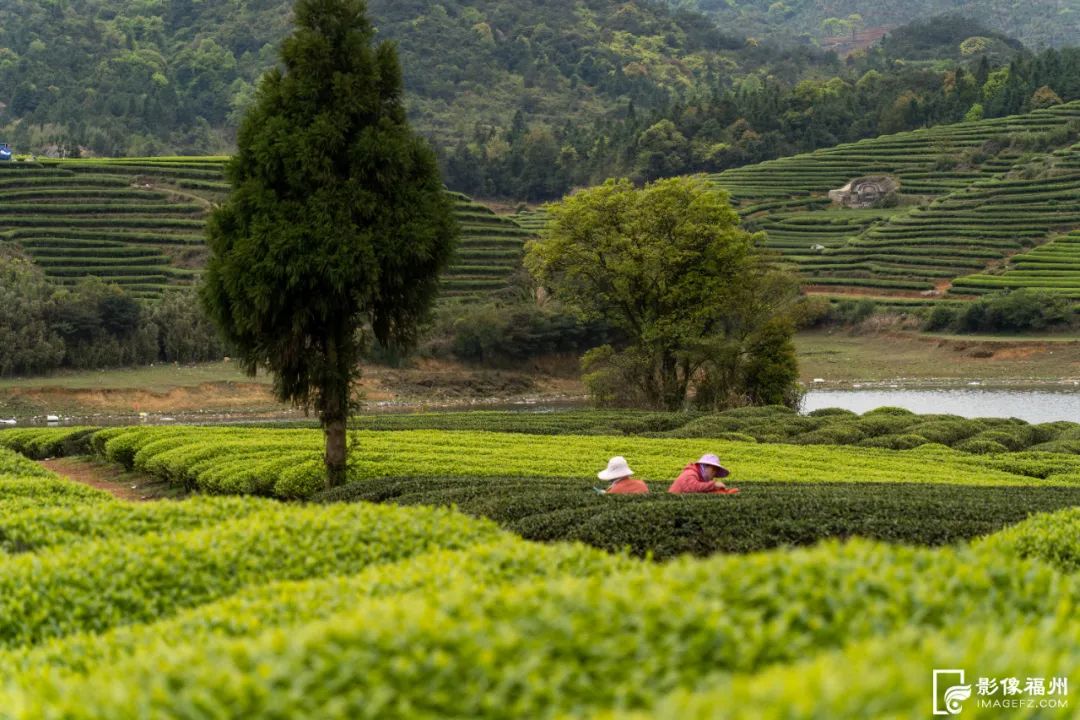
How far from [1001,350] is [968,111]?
68.4 metres

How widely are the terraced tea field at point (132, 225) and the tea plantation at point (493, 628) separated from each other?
6571cm

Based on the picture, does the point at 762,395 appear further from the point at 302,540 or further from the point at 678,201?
the point at 302,540

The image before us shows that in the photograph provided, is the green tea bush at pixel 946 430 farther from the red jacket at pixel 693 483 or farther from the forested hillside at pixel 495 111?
the forested hillside at pixel 495 111

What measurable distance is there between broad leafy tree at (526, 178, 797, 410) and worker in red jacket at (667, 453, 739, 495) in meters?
27.6

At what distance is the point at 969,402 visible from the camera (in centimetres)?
5538

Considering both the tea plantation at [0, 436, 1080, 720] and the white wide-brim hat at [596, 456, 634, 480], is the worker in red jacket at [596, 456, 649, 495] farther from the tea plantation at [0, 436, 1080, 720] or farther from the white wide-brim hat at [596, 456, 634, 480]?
the tea plantation at [0, 436, 1080, 720]

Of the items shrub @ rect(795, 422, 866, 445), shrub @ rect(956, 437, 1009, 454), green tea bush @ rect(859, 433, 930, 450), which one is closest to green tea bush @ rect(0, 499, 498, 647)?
shrub @ rect(795, 422, 866, 445)

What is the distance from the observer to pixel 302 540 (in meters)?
8.64

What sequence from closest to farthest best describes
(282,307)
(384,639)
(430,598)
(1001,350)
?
(384,639)
(430,598)
(282,307)
(1001,350)

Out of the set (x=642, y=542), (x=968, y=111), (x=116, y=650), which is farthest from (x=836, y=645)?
(x=968, y=111)

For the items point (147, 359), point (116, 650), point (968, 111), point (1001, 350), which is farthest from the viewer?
point (968, 111)

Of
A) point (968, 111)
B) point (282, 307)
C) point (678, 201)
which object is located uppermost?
point (968, 111)

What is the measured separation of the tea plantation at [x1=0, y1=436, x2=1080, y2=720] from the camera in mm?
4379

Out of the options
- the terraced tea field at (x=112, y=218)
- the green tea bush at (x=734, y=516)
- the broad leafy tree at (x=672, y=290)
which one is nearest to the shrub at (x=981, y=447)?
the broad leafy tree at (x=672, y=290)
